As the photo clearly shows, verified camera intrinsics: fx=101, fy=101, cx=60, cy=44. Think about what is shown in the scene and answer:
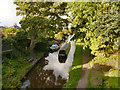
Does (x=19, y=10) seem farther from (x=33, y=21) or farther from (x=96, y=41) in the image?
(x=96, y=41)

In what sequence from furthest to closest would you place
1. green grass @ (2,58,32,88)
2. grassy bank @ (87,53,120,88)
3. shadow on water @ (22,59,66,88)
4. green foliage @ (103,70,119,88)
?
shadow on water @ (22,59,66,88) → green grass @ (2,58,32,88) → grassy bank @ (87,53,120,88) → green foliage @ (103,70,119,88)

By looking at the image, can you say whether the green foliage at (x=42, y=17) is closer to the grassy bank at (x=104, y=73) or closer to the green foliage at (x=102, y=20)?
the green foliage at (x=102, y=20)

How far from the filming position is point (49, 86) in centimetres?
1020

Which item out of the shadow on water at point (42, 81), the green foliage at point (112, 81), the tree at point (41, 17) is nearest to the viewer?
the green foliage at point (112, 81)

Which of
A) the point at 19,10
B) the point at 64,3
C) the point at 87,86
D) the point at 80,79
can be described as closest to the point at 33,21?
the point at 19,10

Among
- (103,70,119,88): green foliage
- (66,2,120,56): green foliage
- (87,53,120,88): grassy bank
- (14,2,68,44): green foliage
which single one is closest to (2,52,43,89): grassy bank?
(14,2,68,44): green foliage

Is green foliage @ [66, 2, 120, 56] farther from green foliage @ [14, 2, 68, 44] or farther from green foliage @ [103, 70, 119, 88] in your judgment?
green foliage @ [14, 2, 68, 44]

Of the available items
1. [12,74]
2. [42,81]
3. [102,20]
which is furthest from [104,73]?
[12,74]

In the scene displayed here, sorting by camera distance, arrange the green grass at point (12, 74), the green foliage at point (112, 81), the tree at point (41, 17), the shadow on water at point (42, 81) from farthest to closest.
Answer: the tree at point (41, 17), the shadow on water at point (42, 81), the green grass at point (12, 74), the green foliage at point (112, 81)

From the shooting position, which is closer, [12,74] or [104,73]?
[12,74]

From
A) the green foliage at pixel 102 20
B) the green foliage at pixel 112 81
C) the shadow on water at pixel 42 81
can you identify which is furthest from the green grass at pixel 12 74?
the green foliage at pixel 102 20

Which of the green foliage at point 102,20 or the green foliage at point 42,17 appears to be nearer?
the green foliage at point 102,20

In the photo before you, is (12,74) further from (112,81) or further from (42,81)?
(112,81)

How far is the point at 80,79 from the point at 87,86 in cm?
152
